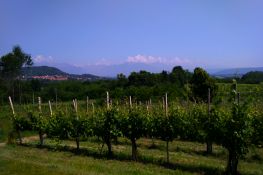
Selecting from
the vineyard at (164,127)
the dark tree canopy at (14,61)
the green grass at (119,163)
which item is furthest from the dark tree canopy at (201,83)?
the dark tree canopy at (14,61)

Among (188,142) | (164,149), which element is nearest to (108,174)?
Answer: (164,149)

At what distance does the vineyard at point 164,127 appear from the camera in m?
15.0

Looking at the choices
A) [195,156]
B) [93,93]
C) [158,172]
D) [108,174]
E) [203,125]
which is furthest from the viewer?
[93,93]

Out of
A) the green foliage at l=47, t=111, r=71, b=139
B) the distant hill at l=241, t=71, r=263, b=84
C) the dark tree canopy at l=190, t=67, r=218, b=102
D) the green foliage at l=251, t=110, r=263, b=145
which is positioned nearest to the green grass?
the green foliage at l=251, t=110, r=263, b=145

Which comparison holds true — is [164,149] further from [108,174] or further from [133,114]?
[108,174]

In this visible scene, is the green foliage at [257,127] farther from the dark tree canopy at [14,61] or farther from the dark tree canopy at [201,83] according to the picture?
the dark tree canopy at [14,61]

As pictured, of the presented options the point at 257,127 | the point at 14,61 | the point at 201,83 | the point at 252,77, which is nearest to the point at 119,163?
the point at 257,127

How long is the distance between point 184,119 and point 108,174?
5257 millimetres

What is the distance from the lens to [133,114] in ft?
62.3

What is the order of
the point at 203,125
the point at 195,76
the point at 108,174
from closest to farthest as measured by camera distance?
the point at 108,174, the point at 203,125, the point at 195,76

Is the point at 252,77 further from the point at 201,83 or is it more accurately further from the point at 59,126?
the point at 59,126

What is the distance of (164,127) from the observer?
1819 cm

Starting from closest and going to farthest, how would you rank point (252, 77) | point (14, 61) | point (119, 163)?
point (119, 163), point (252, 77), point (14, 61)

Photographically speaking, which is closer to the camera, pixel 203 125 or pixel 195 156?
pixel 203 125
